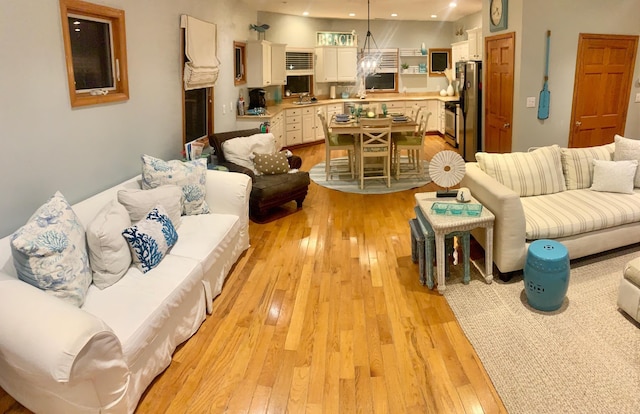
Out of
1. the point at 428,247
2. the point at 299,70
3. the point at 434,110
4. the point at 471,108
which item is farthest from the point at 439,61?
the point at 428,247

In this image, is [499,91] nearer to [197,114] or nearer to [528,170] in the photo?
[528,170]

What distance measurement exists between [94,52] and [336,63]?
7.20 meters

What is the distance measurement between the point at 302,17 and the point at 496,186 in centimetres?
751

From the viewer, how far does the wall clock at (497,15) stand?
19.5 ft

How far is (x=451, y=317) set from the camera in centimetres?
317

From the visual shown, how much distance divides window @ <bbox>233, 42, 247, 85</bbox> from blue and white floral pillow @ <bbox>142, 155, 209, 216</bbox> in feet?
12.5

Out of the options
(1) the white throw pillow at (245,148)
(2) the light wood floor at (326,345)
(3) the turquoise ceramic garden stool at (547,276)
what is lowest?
(2) the light wood floor at (326,345)

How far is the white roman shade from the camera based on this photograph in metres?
5.05

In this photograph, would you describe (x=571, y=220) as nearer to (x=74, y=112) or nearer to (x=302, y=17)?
(x=74, y=112)

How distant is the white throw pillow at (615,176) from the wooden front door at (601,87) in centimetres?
186

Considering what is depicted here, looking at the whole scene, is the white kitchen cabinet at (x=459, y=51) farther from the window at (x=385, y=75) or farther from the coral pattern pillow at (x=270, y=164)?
the coral pattern pillow at (x=270, y=164)

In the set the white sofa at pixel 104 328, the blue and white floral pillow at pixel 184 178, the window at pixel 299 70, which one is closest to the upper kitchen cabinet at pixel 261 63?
the window at pixel 299 70

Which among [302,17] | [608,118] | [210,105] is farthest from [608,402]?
[302,17]

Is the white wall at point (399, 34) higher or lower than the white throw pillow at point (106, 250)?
higher
